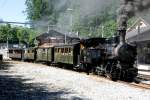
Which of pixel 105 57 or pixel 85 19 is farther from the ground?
pixel 85 19

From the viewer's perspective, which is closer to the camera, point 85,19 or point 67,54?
point 67,54

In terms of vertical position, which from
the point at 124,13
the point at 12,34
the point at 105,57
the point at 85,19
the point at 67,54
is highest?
the point at 85,19

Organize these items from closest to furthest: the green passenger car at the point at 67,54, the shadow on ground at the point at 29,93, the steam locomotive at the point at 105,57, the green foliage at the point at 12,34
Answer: the shadow on ground at the point at 29,93 → the steam locomotive at the point at 105,57 → the green passenger car at the point at 67,54 → the green foliage at the point at 12,34

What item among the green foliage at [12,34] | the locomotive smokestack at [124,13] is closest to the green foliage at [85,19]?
the green foliage at [12,34]

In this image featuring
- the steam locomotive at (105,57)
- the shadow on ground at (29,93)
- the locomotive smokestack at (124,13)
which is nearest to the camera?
the shadow on ground at (29,93)

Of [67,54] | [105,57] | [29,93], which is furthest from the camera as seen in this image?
[67,54]

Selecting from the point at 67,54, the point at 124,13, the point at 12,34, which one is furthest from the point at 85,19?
the point at 12,34

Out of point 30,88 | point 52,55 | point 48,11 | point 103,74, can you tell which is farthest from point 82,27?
point 30,88

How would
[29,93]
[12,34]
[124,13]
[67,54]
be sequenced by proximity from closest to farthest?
[29,93] < [124,13] < [67,54] < [12,34]

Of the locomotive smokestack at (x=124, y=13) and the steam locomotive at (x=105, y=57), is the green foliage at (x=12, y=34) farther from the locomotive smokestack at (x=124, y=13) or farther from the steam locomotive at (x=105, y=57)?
the locomotive smokestack at (x=124, y=13)

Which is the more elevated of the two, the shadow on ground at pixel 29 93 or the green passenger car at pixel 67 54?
the green passenger car at pixel 67 54

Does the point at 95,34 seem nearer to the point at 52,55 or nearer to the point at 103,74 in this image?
the point at 52,55

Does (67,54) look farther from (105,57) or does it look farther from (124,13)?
(124,13)

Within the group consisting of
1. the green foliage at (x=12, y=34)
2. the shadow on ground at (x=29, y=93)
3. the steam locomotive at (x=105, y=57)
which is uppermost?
A: the green foliage at (x=12, y=34)
